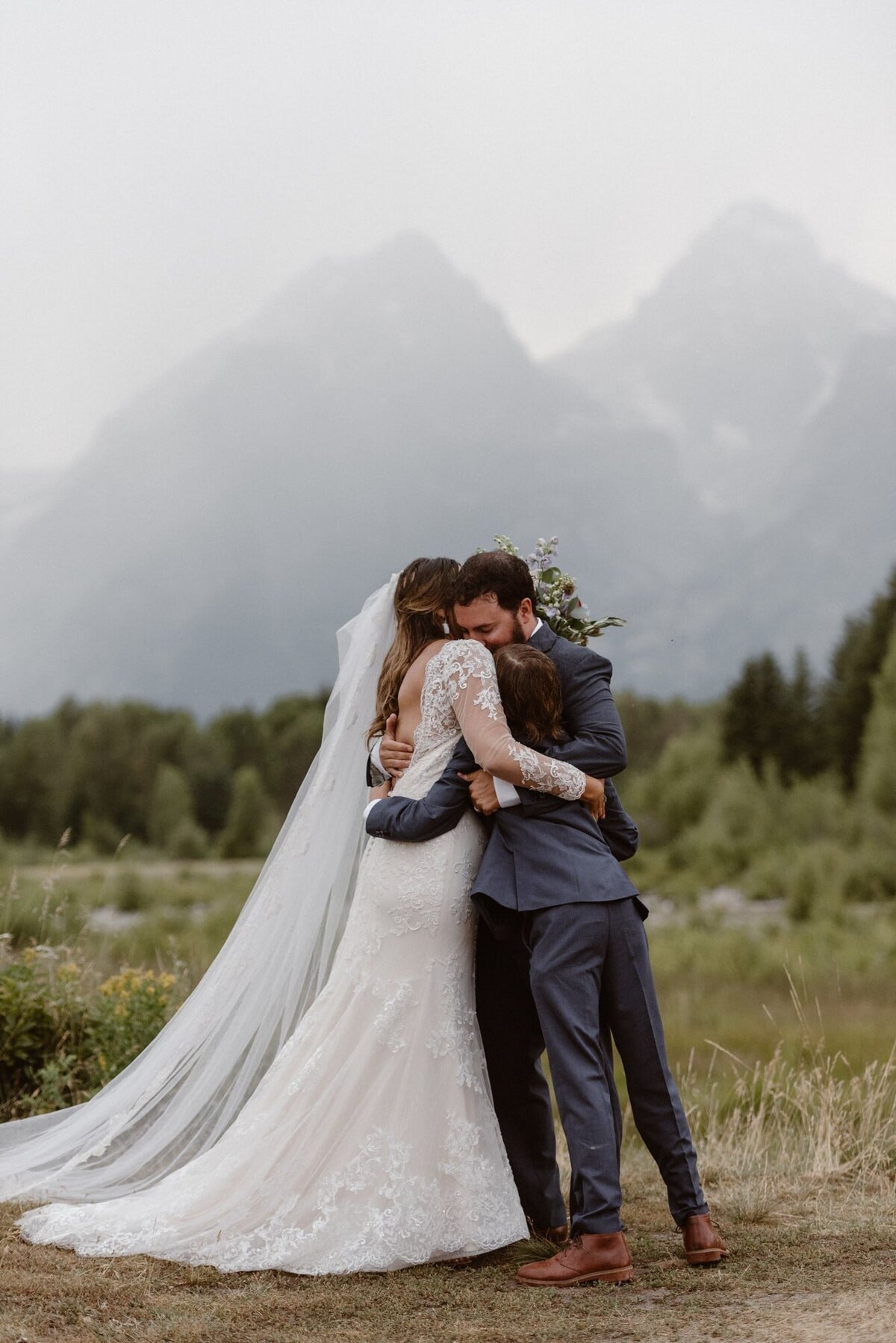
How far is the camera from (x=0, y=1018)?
20.3 feet

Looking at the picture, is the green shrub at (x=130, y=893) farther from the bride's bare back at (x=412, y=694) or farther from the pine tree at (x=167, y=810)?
the bride's bare back at (x=412, y=694)

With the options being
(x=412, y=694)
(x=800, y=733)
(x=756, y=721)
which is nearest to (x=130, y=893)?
(x=756, y=721)

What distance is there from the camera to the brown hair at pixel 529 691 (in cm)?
422

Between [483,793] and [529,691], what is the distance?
344 millimetres

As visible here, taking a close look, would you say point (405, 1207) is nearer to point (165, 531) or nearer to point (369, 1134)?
point (369, 1134)

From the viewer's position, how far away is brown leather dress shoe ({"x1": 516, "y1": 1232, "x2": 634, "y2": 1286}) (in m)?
3.98

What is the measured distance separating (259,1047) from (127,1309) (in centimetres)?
110

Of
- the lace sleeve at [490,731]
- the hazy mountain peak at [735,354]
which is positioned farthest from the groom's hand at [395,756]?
the hazy mountain peak at [735,354]

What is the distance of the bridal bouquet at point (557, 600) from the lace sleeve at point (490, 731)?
2.16ft

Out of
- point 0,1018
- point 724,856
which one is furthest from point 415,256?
point 0,1018

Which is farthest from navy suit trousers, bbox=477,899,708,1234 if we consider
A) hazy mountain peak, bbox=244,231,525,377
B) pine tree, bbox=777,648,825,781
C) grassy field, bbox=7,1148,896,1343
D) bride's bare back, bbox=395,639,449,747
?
hazy mountain peak, bbox=244,231,525,377

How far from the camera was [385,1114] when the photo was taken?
14.0 ft

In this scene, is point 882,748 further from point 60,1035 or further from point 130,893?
point 60,1035

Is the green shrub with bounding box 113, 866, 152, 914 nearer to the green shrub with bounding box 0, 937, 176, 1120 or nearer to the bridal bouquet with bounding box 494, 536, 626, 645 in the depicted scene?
the green shrub with bounding box 0, 937, 176, 1120
